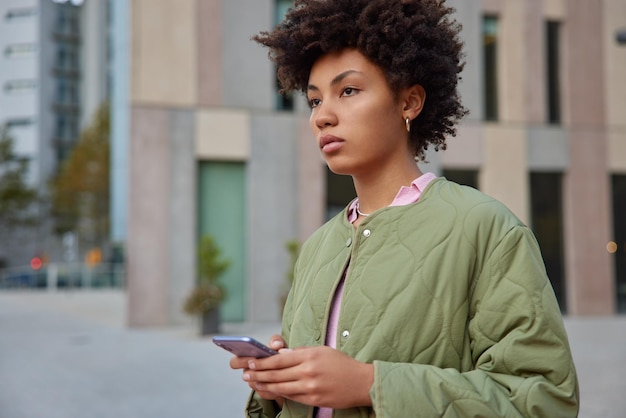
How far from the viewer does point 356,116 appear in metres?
1.63

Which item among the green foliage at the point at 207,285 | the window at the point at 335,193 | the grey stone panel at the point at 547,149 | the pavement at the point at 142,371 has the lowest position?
the pavement at the point at 142,371

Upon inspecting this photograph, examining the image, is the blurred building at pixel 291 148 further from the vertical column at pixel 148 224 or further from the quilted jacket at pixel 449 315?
the quilted jacket at pixel 449 315

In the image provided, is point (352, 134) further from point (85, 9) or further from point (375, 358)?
point (85, 9)

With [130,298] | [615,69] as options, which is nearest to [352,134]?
[130,298]

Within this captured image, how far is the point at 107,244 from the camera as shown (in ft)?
156

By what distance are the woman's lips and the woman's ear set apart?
18cm

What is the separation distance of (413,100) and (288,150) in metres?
14.3

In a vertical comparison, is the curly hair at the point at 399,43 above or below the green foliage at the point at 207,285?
above

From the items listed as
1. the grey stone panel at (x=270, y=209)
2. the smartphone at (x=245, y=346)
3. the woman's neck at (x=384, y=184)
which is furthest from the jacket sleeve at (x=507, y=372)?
the grey stone panel at (x=270, y=209)

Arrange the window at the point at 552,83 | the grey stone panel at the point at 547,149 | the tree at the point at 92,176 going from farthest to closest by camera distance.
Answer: the tree at the point at 92,176 → the window at the point at 552,83 → the grey stone panel at the point at 547,149

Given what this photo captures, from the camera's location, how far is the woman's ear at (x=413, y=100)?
Result: 1702 millimetres

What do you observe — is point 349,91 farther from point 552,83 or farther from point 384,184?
point 552,83

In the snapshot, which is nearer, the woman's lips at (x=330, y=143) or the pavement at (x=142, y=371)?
the woman's lips at (x=330, y=143)

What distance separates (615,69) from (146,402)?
14569 millimetres
